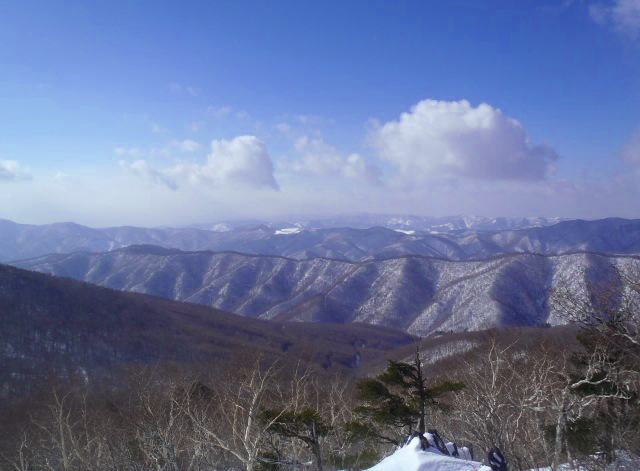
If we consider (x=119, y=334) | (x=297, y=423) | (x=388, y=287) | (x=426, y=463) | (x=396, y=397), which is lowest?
(x=388, y=287)

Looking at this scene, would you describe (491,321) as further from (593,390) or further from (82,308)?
(593,390)

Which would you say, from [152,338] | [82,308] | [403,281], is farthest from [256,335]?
[403,281]

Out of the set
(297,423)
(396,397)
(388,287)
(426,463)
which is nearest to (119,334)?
(297,423)

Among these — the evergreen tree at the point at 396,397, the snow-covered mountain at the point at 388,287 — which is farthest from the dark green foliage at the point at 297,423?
the snow-covered mountain at the point at 388,287

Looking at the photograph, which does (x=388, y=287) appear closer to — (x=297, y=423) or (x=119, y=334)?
(x=119, y=334)

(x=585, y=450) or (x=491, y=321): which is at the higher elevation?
(x=585, y=450)

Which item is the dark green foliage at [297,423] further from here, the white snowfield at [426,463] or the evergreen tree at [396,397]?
the white snowfield at [426,463]

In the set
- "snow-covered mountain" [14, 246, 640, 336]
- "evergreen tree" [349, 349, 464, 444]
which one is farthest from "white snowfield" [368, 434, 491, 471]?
"snow-covered mountain" [14, 246, 640, 336]

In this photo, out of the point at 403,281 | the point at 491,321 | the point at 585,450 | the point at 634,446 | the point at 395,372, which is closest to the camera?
the point at 634,446
